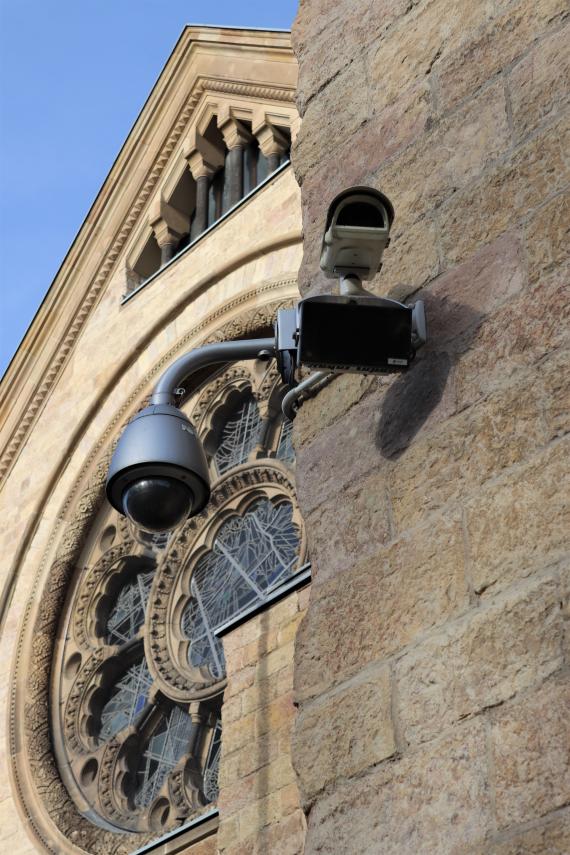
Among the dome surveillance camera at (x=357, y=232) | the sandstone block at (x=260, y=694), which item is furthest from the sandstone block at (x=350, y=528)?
the sandstone block at (x=260, y=694)

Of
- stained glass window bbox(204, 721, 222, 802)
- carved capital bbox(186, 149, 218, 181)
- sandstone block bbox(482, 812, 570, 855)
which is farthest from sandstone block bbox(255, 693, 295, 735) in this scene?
carved capital bbox(186, 149, 218, 181)

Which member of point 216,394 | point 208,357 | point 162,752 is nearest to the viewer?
point 208,357

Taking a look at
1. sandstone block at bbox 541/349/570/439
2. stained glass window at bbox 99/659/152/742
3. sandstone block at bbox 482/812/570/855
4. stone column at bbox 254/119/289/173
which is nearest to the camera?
sandstone block at bbox 482/812/570/855

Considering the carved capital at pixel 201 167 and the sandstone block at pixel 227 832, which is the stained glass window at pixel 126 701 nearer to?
the sandstone block at pixel 227 832

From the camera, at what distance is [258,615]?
23.4 ft

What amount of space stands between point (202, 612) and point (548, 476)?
7.25 m

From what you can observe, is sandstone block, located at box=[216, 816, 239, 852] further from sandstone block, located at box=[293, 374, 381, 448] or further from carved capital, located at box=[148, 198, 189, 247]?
carved capital, located at box=[148, 198, 189, 247]

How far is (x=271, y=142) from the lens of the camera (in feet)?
40.4

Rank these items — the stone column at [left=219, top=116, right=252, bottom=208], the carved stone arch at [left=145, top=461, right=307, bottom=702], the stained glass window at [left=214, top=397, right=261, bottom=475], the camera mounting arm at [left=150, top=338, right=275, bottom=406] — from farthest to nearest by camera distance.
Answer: the stone column at [left=219, top=116, right=252, bottom=208]
the stained glass window at [left=214, top=397, right=261, bottom=475]
the carved stone arch at [left=145, top=461, right=307, bottom=702]
the camera mounting arm at [left=150, top=338, right=275, bottom=406]

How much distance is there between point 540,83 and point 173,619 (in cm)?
709

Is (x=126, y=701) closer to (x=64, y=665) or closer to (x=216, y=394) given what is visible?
(x=64, y=665)

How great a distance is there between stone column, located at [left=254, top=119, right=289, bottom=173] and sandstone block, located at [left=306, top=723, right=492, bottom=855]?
9440 mm

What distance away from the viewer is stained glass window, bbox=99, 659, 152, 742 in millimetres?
10180

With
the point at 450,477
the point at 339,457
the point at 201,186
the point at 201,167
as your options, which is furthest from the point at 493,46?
the point at 201,167
